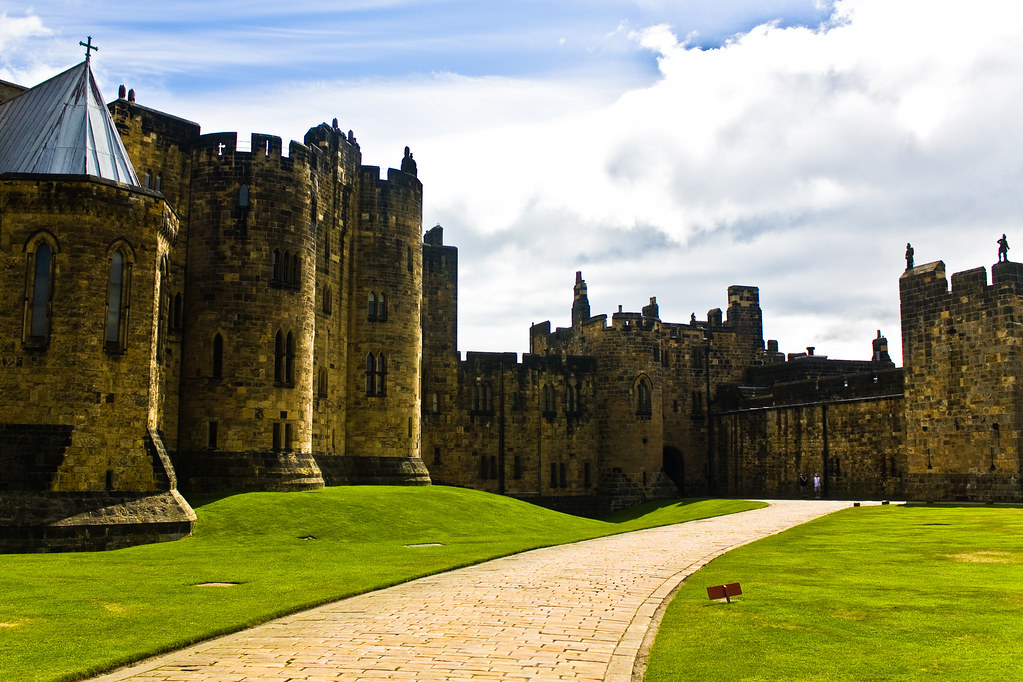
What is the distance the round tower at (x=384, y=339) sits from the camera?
1501 inches

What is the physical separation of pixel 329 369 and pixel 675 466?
24.4 m

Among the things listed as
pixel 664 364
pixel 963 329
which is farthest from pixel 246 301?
pixel 664 364

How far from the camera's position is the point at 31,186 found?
24.5m

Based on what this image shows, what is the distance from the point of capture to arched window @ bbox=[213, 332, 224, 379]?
30.5 metres

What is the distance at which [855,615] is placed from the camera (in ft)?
41.7

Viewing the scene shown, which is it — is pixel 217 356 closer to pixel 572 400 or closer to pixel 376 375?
pixel 376 375

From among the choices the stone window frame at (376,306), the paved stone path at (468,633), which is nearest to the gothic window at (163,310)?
the stone window frame at (376,306)

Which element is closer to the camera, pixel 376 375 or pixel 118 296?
pixel 118 296

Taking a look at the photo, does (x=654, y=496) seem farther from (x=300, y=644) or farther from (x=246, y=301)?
Answer: (x=300, y=644)

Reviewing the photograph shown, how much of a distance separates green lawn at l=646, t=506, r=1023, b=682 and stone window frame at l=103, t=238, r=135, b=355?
1586 centimetres

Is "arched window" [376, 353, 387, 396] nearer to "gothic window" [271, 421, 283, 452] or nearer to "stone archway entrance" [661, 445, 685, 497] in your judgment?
"gothic window" [271, 421, 283, 452]

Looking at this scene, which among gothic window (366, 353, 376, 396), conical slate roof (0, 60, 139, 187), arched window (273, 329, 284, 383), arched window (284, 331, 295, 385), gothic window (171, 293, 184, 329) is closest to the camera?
conical slate roof (0, 60, 139, 187)

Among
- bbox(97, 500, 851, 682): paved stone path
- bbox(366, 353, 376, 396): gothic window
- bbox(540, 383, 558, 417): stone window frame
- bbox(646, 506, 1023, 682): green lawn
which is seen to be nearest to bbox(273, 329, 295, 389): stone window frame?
bbox(366, 353, 376, 396): gothic window

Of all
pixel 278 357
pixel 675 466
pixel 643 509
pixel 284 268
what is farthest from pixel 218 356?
pixel 675 466
